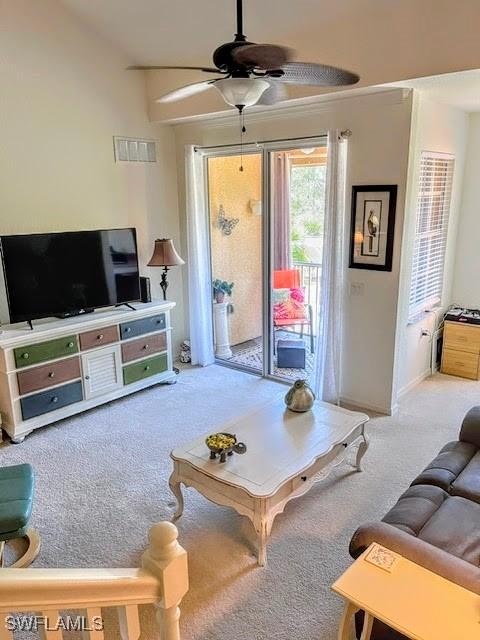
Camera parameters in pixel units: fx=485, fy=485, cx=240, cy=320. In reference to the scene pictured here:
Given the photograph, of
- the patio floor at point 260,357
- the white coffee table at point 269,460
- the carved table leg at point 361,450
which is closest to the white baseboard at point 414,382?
the patio floor at point 260,357

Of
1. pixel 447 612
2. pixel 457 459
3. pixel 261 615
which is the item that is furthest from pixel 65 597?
pixel 457 459

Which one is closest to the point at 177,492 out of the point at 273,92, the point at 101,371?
the point at 101,371

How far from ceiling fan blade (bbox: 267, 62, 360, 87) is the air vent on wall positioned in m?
2.97

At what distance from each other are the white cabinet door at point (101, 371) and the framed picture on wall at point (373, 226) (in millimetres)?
2370

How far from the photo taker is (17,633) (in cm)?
221

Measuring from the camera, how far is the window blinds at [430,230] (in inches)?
173

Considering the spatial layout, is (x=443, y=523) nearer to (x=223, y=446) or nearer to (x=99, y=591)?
(x=223, y=446)

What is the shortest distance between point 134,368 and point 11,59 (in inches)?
112

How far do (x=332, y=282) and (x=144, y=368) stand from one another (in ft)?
6.64

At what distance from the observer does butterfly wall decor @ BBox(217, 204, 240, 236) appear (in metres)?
5.57

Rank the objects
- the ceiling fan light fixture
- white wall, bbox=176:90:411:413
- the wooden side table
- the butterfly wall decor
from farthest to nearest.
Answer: the butterfly wall decor → white wall, bbox=176:90:411:413 → the ceiling fan light fixture → the wooden side table

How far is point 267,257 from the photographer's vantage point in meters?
4.90

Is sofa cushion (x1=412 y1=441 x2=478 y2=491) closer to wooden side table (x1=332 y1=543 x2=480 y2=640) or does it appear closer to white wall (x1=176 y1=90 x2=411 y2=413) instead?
wooden side table (x1=332 y1=543 x2=480 y2=640)

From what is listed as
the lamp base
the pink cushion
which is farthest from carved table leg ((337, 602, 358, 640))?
the lamp base
